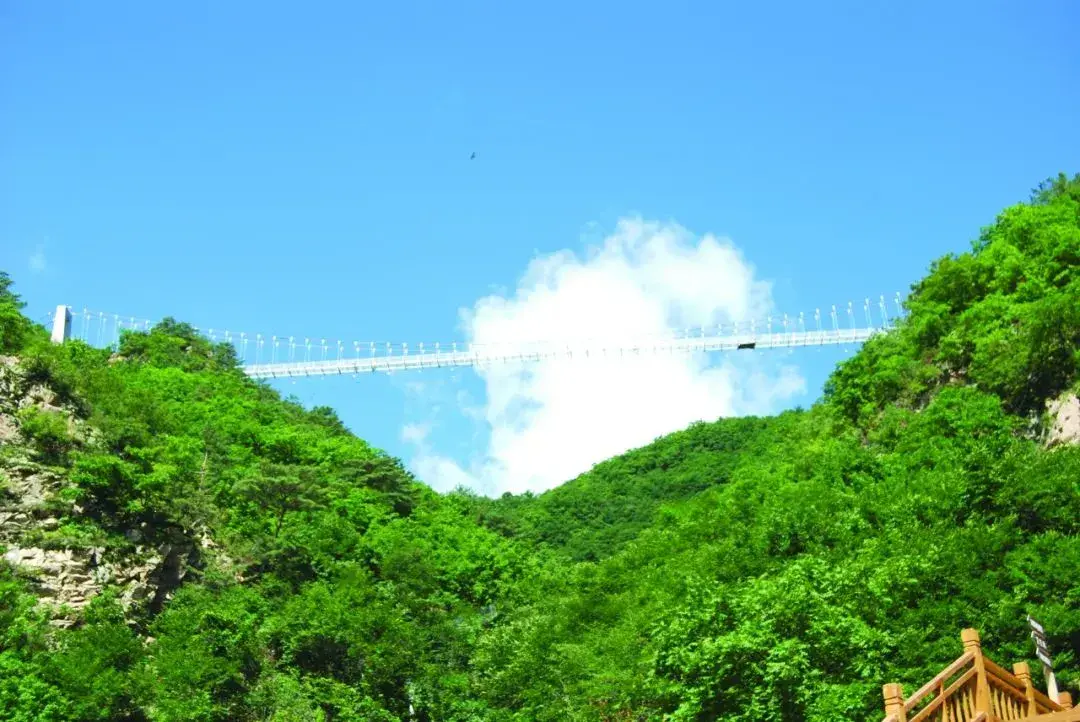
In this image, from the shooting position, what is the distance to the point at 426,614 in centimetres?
3441

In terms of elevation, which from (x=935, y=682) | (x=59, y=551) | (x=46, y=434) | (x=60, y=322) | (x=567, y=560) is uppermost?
(x=60, y=322)

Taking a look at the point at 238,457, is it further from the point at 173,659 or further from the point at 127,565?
the point at 173,659

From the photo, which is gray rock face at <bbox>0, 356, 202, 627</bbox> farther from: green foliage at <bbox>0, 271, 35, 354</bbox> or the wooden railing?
the wooden railing

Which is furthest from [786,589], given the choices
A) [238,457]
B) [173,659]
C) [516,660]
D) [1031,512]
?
[238,457]

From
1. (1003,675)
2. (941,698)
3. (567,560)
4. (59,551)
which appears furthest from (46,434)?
(941,698)

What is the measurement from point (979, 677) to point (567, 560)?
35608 millimetres

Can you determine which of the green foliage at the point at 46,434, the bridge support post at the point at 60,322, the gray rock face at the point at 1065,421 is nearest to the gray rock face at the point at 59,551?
the green foliage at the point at 46,434

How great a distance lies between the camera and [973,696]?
11141 millimetres

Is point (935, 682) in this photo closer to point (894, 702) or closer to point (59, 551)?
point (894, 702)

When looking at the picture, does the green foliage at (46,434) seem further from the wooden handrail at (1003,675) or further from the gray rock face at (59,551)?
the wooden handrail at (1003,675)

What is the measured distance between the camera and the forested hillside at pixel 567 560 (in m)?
18.2

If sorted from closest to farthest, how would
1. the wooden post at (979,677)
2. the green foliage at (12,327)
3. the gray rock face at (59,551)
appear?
the wooden post at (979,677) < the gray rock face at (59,551) < the green foliage at (12,327)

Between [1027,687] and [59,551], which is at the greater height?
[59,551]

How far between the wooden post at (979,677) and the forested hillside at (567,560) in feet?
16.6
